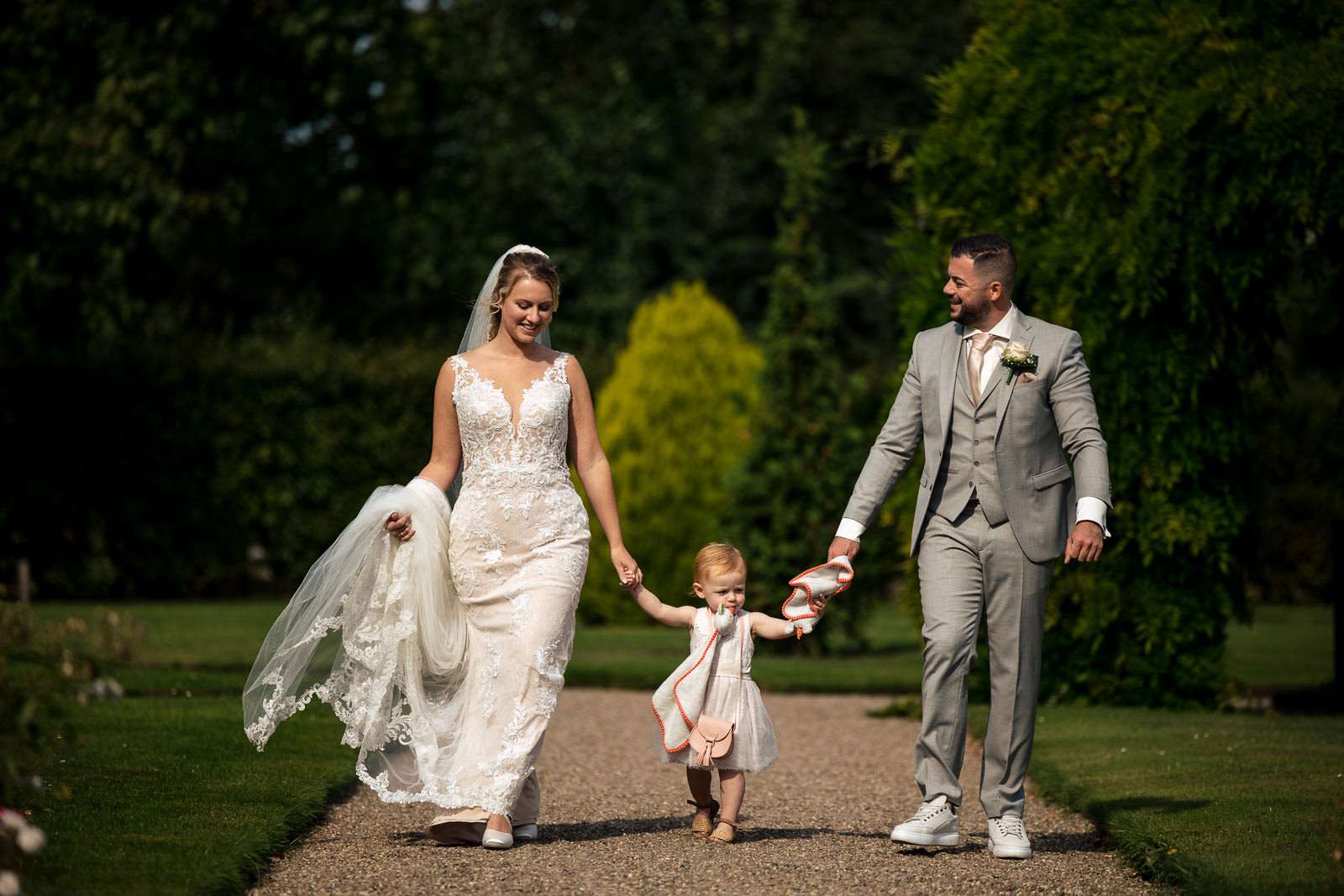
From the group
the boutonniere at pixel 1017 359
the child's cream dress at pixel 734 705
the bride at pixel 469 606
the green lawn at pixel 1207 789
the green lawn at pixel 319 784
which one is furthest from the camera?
the child's cream dress at pixel 734 705

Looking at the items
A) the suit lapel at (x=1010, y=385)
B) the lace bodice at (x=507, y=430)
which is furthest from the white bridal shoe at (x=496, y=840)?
the suit lapel at (x=1010, y=385)

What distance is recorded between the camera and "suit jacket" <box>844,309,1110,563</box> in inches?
200

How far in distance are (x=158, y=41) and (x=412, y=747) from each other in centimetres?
1645

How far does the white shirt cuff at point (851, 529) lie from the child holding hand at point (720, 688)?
0.41m

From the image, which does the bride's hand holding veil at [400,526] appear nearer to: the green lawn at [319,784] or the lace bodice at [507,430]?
the lace bodice at [507,430]

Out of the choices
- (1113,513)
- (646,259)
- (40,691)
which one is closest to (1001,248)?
(40,691)

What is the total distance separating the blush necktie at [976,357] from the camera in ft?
17.2

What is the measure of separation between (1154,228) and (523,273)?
4.61m

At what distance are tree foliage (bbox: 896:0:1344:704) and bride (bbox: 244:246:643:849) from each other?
426 cm

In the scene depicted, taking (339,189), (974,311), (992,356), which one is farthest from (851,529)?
(339,189)

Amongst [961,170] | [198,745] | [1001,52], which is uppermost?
[1001,52]

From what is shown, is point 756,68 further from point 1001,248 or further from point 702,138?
point 1001,248

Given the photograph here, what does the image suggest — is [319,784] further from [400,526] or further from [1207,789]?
[1207,789]

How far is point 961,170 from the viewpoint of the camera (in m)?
9.33
